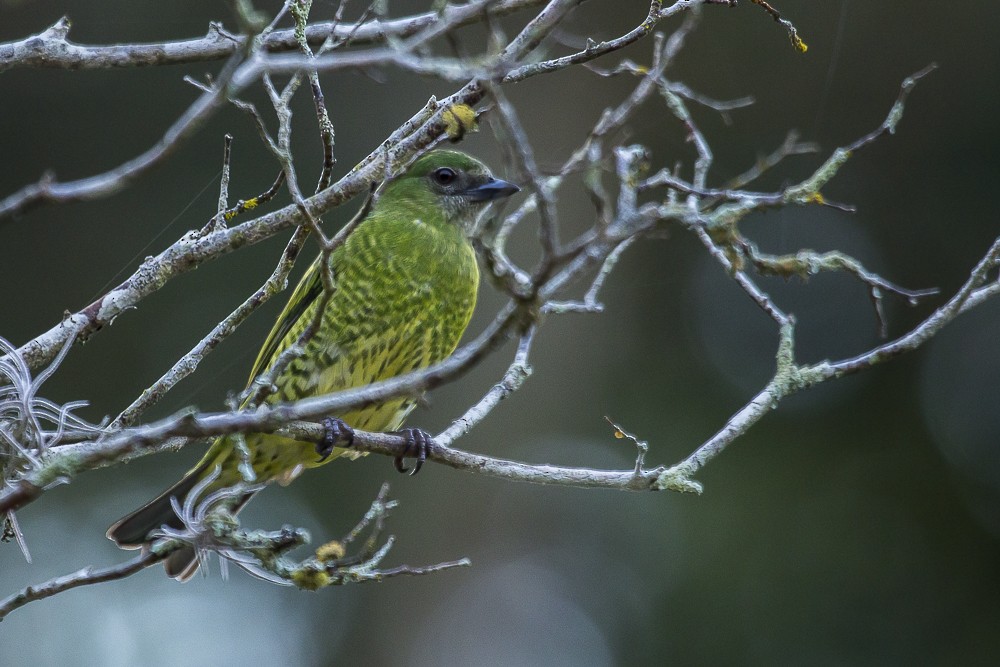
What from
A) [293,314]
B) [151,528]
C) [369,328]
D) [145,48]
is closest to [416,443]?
[369,328]

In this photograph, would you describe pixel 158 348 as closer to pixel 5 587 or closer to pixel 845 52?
pixel 5 587

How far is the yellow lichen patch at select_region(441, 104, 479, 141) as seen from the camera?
2.16 m

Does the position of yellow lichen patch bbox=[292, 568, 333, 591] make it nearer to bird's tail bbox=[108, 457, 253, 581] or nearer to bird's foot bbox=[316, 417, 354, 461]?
bird's foot bbox=[316, 417, 354, 461]

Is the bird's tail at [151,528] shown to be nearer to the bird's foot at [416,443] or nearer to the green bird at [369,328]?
the green bird at [369,328]

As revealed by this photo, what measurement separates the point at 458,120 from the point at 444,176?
5.38 feet

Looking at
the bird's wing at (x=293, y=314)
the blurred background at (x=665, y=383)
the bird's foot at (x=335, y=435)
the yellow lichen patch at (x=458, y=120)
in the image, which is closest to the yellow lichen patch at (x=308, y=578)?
the bird's foot at (x=335, y=435)

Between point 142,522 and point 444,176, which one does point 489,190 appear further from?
point 142,522

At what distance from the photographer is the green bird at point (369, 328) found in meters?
3.17

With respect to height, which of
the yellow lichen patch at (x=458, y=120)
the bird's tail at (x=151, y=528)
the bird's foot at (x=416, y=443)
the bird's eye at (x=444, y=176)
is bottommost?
the bird's tail at (x=151, y=528)

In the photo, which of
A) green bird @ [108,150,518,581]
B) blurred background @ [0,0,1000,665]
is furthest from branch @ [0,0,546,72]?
blurred background @ [0,0,1000,665]

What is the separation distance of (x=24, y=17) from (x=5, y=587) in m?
3.47

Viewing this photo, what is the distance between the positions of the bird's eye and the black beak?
0.07 m

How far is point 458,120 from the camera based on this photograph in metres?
2.18

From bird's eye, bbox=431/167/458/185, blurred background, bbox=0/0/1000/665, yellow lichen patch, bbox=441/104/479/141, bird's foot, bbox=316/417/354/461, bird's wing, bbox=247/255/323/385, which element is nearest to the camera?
yellow lichen patch, bbox=441/104/479/141
